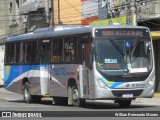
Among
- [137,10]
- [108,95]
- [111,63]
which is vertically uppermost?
[137,10]

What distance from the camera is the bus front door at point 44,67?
22984mm

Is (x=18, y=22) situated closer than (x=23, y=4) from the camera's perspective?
No

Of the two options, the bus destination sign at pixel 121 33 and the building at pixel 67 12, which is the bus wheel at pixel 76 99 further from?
the building at pixel 67 12

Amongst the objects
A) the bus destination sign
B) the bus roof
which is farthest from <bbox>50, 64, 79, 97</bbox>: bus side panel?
the bus destination sign

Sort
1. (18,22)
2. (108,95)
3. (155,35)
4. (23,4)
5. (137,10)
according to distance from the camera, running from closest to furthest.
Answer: (108,95) < (155,35) < (137,10) < (23,4) < (18,22)

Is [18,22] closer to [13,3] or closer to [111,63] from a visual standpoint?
[13,3]

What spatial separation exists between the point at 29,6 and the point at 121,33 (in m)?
27.8

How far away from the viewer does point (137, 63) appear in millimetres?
19594

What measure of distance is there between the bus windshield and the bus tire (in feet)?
6.36

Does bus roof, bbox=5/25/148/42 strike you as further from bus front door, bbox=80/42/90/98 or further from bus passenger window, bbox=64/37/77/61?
bus front door, bbox=80/42/90/98

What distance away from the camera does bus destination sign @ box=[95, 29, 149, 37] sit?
19531 mm

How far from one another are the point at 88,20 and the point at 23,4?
38.1ft

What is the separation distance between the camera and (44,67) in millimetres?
23203

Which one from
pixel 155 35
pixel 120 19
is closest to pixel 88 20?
pixel 120 19
